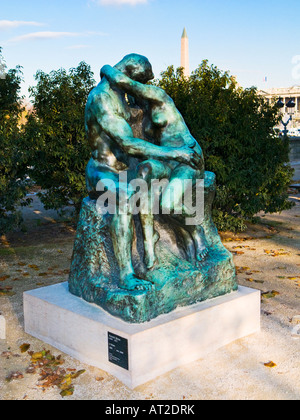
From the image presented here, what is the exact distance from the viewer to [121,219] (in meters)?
4.21

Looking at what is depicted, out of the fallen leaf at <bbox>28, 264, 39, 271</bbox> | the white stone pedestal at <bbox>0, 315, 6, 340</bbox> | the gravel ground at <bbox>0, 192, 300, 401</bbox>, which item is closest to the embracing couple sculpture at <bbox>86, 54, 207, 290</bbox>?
the gravel ground at <bbox>0, 192, 300, 401</bbox>

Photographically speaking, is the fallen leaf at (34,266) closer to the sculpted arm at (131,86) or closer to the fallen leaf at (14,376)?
the fallen leaf at (14,376)

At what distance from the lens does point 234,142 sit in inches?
337

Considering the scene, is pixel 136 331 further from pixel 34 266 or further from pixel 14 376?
pixel 34 266

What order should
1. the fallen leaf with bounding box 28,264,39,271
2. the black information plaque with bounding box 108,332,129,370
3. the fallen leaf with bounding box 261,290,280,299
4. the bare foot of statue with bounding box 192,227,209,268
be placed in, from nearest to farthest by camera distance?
the black information plaque with bounding box 108,332,129,370 < the bare foot of statue with bounding box 192,227,209,268 < the fallen leaf with bounding box 261,290,280,299 < the fallen leaf with bounding box 28,264,39,271

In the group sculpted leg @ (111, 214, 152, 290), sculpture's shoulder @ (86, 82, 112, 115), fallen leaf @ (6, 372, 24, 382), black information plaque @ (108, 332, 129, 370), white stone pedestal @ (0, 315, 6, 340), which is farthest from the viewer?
white stone pedestal @ (0, 315, 6, 340)

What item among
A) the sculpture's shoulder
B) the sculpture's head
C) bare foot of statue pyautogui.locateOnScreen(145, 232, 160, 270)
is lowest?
bare foot of statue pyautogui.locateOnScreen(145, 232, 160, 270)

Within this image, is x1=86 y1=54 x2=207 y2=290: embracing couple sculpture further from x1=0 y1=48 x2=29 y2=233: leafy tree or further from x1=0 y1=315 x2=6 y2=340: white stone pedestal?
Answer: x1=0 y1=48 x2=29 y2=233: leafy tree

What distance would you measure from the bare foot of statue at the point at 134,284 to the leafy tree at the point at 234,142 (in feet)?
15.1

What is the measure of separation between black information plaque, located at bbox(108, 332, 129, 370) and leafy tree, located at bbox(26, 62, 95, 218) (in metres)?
4.79

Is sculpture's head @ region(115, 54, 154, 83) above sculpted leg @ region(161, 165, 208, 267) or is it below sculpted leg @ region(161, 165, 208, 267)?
above

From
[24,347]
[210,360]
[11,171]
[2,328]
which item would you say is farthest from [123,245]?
[11,171]

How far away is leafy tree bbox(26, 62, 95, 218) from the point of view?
846 cm

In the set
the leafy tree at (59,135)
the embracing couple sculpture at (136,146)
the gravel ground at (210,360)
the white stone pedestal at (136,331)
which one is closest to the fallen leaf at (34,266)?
the gravel ground at (210,360)
